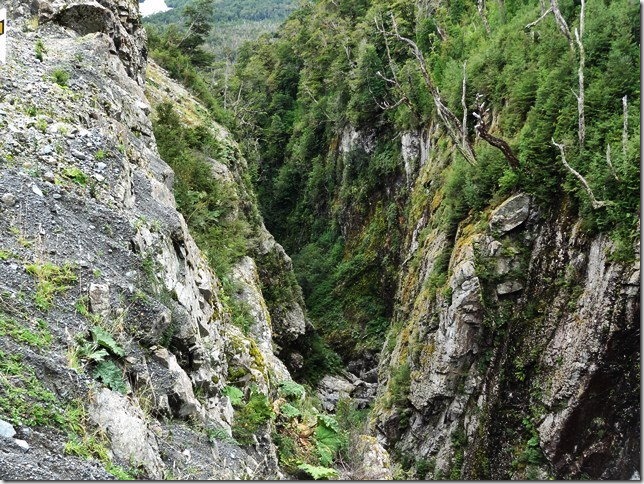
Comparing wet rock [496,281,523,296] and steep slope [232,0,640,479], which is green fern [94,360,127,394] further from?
wet rock [496,281,523,296]

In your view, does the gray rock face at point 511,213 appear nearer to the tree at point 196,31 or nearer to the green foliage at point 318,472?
the green foliage at point 318,472

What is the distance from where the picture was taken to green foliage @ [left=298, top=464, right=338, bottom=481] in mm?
8023

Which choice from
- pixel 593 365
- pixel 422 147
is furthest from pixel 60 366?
pixel 422 147

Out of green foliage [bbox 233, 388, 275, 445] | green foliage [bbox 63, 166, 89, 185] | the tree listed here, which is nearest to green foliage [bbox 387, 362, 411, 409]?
green foliage [bbox 233, 388, 275, 445]

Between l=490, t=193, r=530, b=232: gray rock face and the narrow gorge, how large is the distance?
5 cm

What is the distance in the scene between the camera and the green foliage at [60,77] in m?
10.5

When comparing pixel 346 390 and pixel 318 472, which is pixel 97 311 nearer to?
pixel 318 472

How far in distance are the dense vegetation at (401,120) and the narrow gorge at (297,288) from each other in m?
0.11

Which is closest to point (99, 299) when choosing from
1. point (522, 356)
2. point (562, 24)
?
point (522, 356)

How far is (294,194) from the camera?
44.7 meters

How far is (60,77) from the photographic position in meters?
10.6

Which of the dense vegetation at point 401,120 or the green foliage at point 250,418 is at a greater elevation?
the dense vegetation at point 401,120

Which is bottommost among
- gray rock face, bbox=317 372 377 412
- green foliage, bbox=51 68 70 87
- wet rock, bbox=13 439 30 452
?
gray rock face, bbox=317 372 377 412

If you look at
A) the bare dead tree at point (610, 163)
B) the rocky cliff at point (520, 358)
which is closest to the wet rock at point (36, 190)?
the bare dead tree at point (610, 163)
